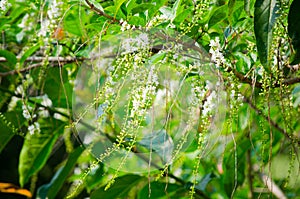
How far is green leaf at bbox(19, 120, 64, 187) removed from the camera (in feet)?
5.12

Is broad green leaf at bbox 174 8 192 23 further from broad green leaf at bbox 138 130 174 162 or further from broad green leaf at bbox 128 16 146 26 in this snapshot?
broad green leaf at bbox 138 130 174 162

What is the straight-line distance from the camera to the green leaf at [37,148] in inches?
61.4

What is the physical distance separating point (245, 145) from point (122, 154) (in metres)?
0.61

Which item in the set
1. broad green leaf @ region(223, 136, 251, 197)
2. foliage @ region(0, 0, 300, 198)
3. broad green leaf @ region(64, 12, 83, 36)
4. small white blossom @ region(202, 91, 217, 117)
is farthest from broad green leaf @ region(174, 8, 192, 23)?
broad green leaf @ region(223, 136, 251, 197)

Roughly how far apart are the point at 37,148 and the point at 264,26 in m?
1.03

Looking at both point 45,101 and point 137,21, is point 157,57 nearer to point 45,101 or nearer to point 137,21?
point 137,21

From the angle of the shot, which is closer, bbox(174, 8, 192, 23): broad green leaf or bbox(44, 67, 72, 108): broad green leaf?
bbox(174, 8, 192, 23): broad green leaf

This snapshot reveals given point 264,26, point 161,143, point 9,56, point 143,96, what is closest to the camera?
point 264,26

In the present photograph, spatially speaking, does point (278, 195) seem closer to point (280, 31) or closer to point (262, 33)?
point (280, 31)

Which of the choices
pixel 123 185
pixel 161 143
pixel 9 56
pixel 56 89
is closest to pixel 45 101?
pixel 56 89

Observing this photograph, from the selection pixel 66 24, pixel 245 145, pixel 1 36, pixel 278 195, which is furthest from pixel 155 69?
pixel 278 195

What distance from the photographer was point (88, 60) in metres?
1.11

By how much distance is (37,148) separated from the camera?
1.58 meters

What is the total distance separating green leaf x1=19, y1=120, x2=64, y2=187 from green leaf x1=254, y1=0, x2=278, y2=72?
0.96 meters
